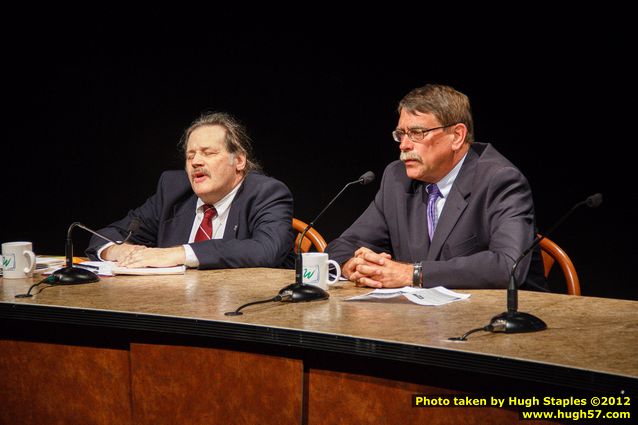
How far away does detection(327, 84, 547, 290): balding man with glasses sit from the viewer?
9.04ft

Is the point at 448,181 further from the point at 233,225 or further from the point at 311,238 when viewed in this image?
the point at 233,225

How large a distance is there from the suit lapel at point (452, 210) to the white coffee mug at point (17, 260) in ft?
4.88

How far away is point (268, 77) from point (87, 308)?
102 inches

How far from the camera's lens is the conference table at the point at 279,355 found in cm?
168

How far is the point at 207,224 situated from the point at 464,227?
A: 1.16 m

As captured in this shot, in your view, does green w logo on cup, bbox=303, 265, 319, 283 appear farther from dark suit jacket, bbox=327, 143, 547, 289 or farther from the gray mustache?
the gray mustache

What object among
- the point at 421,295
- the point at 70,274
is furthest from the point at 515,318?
the point at 70,274

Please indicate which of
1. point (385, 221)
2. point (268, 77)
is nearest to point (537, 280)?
point (385, 221)

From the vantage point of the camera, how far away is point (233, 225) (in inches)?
129

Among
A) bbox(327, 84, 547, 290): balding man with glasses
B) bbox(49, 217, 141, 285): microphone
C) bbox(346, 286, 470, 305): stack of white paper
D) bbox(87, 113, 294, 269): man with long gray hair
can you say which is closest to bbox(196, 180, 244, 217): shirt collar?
bbox(87, 113, 294, 269): man with long gray hair

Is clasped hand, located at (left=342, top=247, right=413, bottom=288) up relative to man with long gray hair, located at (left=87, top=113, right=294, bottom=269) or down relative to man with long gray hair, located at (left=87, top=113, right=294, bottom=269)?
down

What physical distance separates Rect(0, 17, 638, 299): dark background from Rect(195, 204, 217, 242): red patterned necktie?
120 cm

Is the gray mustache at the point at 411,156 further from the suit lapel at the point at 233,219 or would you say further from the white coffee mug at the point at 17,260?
the white coffee mug at the point at 17,260

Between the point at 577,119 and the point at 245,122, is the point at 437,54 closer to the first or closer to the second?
the point at 577,119
